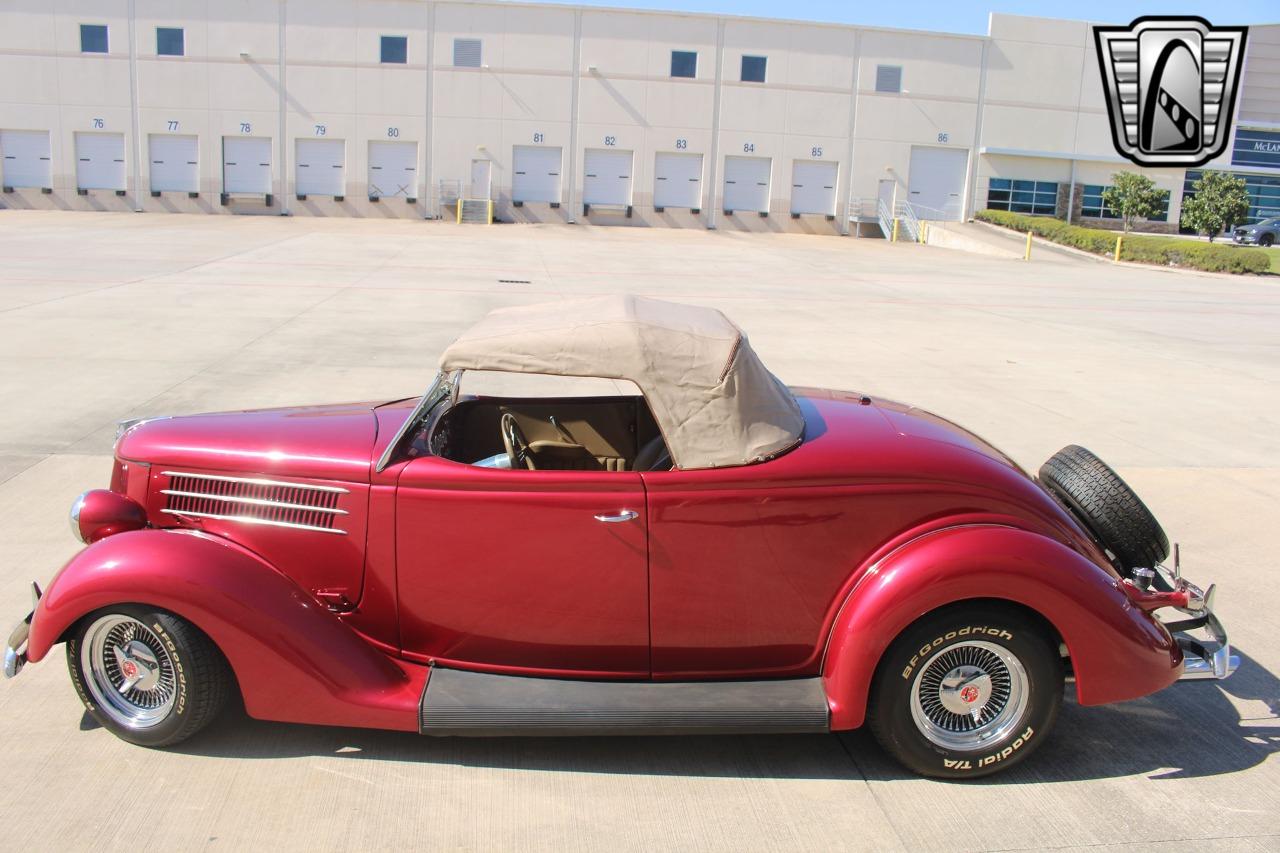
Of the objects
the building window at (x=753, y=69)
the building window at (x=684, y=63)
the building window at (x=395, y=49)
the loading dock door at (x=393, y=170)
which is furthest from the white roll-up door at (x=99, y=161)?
the building window at (x=753, y=69)

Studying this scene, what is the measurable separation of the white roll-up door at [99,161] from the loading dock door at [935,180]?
3245cm

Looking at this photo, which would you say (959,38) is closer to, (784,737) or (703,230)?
(703,230)

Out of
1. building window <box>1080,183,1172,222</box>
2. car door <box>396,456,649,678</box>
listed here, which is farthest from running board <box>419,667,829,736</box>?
building window <box>1080,183,1172,222</box>

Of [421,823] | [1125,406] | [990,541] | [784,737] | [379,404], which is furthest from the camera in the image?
[1125,406]

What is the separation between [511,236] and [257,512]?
3138 centimetres

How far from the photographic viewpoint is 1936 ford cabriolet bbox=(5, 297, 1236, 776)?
3652 mm

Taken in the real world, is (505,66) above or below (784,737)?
above

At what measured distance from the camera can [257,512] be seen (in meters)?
3.84

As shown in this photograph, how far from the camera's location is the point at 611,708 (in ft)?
12.0

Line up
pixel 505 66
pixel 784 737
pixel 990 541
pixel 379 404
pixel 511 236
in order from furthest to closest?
pixel 505 66
pixel 511 236
pixel 379 404
pixel 784 737
pixel 990 541

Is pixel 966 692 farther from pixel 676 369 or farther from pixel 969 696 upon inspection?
pixel 676 369

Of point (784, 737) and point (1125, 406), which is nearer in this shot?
point (784, 737)

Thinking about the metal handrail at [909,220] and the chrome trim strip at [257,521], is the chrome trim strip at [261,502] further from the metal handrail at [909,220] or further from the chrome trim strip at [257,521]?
the metal handrail at [909,220]

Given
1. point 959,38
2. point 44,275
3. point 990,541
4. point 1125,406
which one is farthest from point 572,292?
point 959,38
